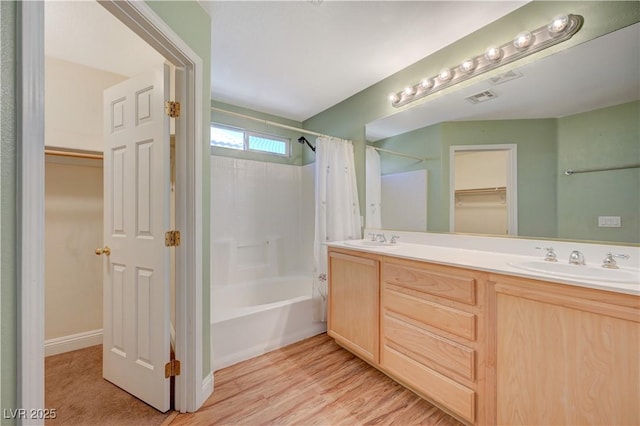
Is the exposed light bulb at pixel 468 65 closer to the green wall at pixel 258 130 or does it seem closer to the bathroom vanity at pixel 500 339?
the bathroom vanity at pixel 500 339

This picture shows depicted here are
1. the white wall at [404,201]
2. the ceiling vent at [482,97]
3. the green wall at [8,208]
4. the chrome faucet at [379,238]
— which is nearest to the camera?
the green wall at [8,208]

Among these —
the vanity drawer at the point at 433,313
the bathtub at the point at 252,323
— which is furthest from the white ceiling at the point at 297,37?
the bathtub at the point at 252,323

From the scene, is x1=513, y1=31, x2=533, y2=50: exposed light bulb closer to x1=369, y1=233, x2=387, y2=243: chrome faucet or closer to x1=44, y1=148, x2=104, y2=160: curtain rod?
x1=369, y1=233, x2=387, y2=243: chrome faucet

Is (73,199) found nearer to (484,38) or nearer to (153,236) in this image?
(153,236)

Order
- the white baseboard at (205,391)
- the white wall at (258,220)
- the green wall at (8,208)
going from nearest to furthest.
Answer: the green wall at (8,208)
the white baseboard at (205,391)
the white wall at (258,220)

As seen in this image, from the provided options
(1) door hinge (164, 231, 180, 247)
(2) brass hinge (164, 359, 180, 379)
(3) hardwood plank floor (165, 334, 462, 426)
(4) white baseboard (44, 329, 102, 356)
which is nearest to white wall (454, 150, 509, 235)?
(3) hardwood plank floor (165, 334, 462, 426)

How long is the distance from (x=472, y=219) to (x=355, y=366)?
1426mm

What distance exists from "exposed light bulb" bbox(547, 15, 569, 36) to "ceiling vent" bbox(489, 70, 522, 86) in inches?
9.3

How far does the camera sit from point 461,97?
1932 mm

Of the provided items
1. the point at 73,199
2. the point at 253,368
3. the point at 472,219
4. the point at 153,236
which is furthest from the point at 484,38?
the point at 73,199

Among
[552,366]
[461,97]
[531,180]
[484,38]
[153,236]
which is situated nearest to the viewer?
[552,366]

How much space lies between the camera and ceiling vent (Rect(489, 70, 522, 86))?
166 cm

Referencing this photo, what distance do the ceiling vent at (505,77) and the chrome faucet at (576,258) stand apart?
3.75 feet

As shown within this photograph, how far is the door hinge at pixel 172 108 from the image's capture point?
147cm
